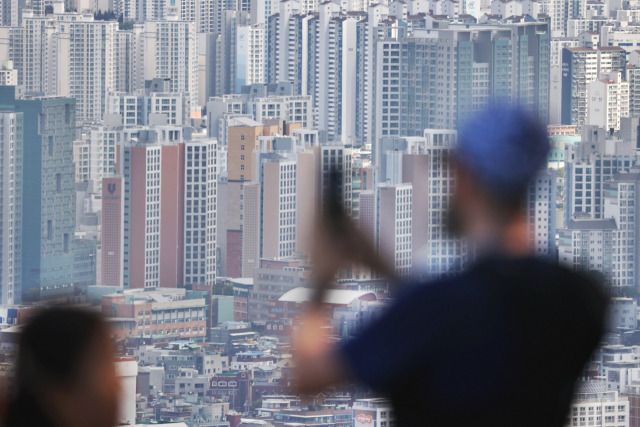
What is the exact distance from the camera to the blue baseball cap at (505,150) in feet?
1.41

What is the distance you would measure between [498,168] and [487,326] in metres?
0.05

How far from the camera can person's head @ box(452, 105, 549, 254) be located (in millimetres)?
429

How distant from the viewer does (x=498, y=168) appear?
1.43 feet

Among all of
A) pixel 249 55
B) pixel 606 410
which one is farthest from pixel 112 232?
pixel 249 55

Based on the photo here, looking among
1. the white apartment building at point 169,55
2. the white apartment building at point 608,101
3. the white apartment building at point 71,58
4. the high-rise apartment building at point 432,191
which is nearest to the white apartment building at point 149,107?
the white apartment building at point 71,58

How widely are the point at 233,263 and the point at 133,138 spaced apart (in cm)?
115

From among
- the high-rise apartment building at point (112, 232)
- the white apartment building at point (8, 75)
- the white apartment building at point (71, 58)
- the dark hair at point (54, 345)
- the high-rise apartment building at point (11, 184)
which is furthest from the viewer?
the white apartment building at point (71, 58)

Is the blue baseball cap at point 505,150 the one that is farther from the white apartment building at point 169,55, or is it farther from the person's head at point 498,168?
the white apartment building at point 169,55

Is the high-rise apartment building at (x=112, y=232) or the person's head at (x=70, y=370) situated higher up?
the person's head at (x=70, y=370)

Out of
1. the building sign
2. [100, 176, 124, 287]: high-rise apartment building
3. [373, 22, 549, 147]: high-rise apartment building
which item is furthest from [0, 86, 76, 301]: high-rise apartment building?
the building sign

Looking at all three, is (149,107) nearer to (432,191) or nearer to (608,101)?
(608,101)

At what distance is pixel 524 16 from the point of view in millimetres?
13156

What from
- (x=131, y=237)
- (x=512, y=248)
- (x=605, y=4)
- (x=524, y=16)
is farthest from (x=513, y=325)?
(x=605, y=4)

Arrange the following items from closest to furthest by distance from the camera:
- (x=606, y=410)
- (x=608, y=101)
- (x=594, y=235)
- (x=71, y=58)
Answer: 1. (x=606, y=410)
2. (x=594, y=235)
3. (x=608, y=101)
4. (x=71, y=58)
